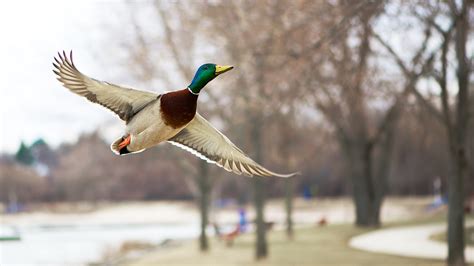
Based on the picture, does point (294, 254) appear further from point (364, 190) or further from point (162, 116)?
point (162, 116)

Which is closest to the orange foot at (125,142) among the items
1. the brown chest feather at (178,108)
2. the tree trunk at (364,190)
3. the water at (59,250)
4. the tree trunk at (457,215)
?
the brown chest feather at (178,108)

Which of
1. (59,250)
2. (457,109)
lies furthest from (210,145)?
(59,250)

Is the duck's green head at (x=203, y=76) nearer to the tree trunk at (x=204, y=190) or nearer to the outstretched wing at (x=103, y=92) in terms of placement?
the outstretched wing at (x=103, y=92)

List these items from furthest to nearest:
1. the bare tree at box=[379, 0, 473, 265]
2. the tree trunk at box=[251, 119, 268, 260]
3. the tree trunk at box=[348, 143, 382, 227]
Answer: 1. the tree trunk at box=[348, 143, 382, 227]
2. the tree trunk at box=[251, 119, 268, 260]
3. the bare tree at box=[379, 0, 473, 265]

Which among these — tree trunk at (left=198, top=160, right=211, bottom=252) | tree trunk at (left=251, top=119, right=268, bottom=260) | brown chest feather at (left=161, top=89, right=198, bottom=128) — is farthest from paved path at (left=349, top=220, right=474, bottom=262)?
brown chest feather at (left=161, top=89, right=198, bottom=128)

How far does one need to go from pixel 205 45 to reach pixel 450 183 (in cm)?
802

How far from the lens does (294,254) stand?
18.2 meters

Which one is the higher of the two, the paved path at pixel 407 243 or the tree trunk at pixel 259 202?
the tree trunk at pixel 259 202

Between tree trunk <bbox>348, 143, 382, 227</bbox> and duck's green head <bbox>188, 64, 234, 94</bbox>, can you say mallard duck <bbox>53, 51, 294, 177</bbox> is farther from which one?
tree trunk <bbox>348, 143, 382, 227</bbox>

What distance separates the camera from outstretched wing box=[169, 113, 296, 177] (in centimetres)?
301

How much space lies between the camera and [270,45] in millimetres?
13773

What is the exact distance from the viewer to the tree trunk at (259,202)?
18031 millimetres

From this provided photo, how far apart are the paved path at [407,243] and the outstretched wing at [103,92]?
1331 centimetres

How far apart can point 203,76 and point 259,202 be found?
16200 millimetres
